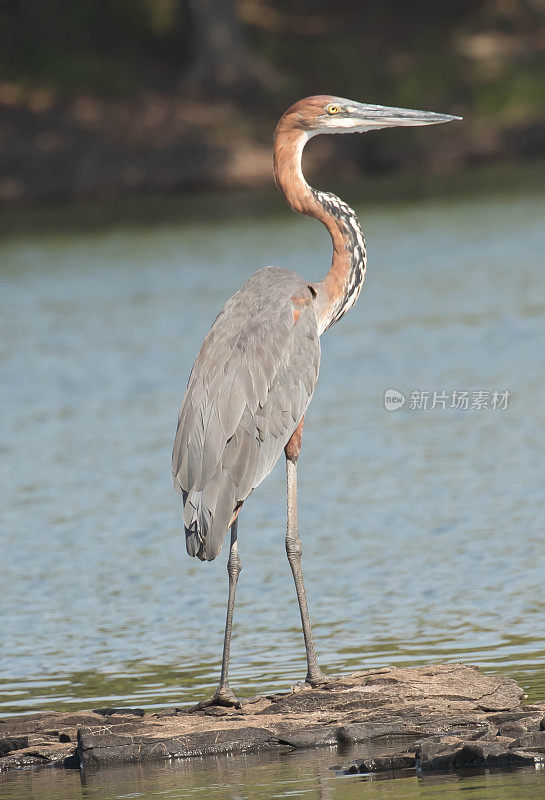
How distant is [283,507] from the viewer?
12.0m

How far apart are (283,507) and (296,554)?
13.7 ft

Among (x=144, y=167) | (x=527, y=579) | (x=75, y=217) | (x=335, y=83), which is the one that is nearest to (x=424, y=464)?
(x=527, y=579)

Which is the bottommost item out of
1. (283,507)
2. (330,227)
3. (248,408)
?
(248,408)

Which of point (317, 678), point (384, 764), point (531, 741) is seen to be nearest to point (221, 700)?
point (317, 678)

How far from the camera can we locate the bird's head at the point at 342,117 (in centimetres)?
869

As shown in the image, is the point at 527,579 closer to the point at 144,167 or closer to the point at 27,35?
the point at 144,167

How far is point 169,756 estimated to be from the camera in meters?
6.76

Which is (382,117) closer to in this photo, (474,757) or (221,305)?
(474,757)

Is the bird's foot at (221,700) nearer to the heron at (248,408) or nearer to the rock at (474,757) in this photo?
the heron at (248,408)

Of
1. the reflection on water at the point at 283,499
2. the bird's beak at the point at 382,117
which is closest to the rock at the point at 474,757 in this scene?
the reflection on water at the point at 283,499

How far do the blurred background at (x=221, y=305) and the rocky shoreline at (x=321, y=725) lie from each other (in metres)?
0.55

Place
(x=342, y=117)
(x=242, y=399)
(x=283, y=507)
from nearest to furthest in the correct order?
1. (x=242, y=399)
2. (x=342, y=117)
3. (x=283, y=507)

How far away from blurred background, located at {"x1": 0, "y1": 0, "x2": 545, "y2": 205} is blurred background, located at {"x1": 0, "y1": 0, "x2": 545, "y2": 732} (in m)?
0.10

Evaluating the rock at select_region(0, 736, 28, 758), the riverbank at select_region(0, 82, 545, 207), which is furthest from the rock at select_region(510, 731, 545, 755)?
the riverbank at select_region(0, 82, 545, 207)
